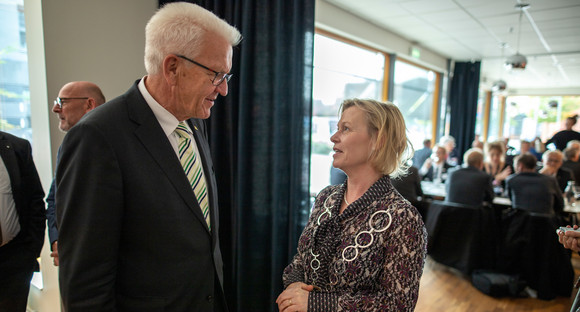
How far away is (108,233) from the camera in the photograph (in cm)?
94

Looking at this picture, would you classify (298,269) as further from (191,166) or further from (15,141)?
(15,141)

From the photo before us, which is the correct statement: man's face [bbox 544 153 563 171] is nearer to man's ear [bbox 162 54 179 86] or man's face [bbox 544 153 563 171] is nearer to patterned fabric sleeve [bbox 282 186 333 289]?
patterned fabric sleeve [bbox 282 186 333 289]

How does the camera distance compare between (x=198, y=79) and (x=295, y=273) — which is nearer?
(x=198, y=79)

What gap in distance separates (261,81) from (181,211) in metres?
1.31

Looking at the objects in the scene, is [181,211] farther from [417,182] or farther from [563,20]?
[563,20]

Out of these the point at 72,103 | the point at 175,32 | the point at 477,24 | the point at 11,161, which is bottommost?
the point at 11,161

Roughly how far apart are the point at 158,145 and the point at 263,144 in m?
1.18

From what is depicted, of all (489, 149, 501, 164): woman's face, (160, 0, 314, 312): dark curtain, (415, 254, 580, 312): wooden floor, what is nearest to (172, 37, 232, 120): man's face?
(160, 0, 314, 312): dark curtain

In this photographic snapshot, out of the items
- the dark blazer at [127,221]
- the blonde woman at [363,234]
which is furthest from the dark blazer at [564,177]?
the dark blazer at [127,221]

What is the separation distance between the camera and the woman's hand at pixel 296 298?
118cm

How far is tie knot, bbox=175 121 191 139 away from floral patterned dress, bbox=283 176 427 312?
2.07ft

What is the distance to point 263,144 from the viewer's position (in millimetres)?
2199

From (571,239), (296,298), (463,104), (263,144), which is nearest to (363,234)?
(296,298)

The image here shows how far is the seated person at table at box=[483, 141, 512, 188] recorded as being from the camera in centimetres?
446
